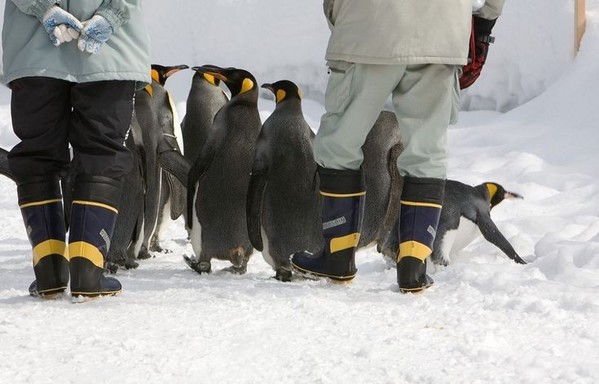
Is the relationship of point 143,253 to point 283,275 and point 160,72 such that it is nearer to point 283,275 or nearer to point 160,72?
point 283,275

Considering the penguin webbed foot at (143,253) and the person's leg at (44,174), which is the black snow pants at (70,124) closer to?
the person's leg at (44,174)

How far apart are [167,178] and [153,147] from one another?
41 centimetres

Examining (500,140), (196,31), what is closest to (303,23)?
(196,31)

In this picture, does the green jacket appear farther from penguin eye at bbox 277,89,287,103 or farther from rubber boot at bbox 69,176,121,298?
penguin eye at bbox 277,89,287,103

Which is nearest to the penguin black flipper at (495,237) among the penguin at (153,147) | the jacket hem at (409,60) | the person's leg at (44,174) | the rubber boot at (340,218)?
the rubber boot at (340,218)

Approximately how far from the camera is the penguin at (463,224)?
430cm

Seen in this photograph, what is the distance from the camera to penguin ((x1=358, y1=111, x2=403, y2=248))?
4.21 m

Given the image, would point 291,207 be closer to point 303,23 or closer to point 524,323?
point 524,323

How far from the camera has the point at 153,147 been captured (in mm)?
4094

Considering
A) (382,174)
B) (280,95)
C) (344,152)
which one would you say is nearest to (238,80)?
(280,95)

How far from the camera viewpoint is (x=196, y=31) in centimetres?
980

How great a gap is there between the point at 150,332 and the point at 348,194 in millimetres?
921

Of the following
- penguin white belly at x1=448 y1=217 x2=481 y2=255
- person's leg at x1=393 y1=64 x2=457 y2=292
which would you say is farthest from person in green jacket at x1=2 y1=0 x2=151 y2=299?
penguin white belly at x1=448 y1=217 x2=481 y2=255

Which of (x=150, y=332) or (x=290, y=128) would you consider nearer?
(x=150, y=332)
